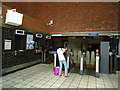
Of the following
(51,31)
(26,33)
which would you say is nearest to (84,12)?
(51,31)

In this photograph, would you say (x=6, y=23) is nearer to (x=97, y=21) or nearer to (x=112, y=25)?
(x=97, y=21)

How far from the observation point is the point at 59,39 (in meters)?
12.1

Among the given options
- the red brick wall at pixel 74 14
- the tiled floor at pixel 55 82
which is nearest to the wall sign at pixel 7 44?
the tiled floor at pixel 55 82

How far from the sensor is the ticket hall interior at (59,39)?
5285 mm

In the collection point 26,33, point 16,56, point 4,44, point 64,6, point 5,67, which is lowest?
point 5,67

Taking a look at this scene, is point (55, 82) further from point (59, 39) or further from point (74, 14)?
point (59, 39)

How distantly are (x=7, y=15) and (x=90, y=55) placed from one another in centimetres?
619

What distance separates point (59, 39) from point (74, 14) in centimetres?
317

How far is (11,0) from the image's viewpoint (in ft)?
35.7

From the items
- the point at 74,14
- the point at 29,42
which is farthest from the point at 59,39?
the point at 29,42

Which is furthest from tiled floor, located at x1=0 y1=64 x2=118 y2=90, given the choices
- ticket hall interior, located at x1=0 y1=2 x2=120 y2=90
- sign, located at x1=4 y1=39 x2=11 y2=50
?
sign, located at x1=4 y1=39 x2=11 y2=50

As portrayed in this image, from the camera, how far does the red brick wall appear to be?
31.8ft

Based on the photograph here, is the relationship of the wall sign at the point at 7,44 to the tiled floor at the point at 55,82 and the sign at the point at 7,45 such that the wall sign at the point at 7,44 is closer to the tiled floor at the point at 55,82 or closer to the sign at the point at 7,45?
the sign at the point at 7,45

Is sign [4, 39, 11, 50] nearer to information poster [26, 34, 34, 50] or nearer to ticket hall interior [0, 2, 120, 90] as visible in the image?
ticket hall interior [0, 2, 120, 90]
